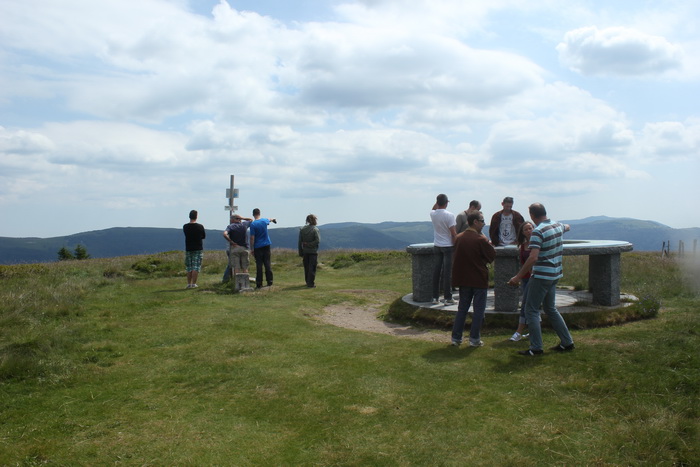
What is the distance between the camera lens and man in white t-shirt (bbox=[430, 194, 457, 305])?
9773 millimetres

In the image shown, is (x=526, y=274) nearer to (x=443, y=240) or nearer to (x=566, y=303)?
(x=443, y=240)

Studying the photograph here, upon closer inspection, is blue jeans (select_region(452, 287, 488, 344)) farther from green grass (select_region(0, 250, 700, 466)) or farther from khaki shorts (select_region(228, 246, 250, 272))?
khaki shorts (select_region(228, 246, 250, 272))

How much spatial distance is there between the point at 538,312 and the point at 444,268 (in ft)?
11.1

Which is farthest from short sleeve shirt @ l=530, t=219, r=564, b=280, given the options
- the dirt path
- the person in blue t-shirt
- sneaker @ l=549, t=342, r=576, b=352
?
the person in blue t-shirt

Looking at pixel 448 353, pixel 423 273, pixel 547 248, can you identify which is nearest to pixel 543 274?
pixel 547 248

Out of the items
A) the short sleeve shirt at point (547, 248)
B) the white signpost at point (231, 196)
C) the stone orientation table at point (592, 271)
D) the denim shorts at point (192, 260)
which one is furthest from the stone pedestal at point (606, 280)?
the white signpost at point (231, 196)

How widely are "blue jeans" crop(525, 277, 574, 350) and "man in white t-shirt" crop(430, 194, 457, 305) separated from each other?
9.58 feet

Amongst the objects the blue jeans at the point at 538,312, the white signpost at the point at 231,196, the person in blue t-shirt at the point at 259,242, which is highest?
the white signpost at the point at 231,196

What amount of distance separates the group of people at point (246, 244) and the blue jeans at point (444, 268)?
4494mm

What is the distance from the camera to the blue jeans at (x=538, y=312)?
268 inches

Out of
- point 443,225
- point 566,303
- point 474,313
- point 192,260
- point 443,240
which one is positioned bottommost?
point 566,303

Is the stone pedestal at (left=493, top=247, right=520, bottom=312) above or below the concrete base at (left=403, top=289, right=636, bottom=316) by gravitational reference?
above

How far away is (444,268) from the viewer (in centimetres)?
1020

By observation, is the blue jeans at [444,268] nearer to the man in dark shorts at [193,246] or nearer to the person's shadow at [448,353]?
the person's shadow at [448,353]
